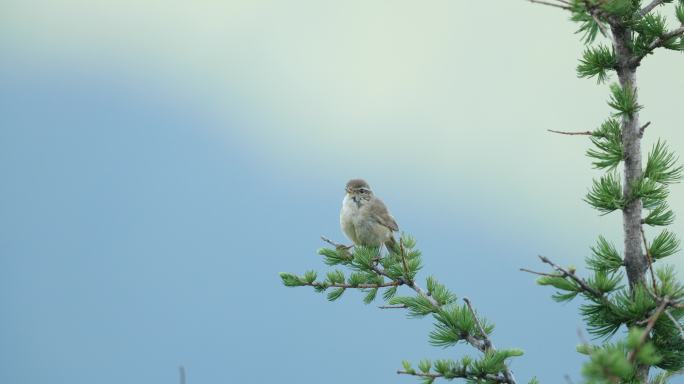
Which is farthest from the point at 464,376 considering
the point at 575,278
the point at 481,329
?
the point at 575,278

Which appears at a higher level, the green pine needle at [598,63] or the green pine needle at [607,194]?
the green pine needle at [598,63]

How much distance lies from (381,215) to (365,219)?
184 mm

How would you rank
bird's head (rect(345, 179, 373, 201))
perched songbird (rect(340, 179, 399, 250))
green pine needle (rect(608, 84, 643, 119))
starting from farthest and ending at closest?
bird's head (rect(345, 179, 373, 201)) < perched songbird (rect(340, 179, 399, 250)) < green pine needle (rect(608, 84, 643, 119))

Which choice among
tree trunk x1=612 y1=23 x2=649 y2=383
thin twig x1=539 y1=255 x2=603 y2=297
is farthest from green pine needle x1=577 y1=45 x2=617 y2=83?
thin twig x1=539 y1=255 x2=603 y2=297

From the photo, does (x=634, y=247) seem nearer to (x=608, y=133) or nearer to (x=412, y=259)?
(x=608, y=133)

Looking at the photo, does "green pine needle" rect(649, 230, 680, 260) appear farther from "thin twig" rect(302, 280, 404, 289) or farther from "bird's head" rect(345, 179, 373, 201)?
"bird's head" rect(345, 179, 373, 201)

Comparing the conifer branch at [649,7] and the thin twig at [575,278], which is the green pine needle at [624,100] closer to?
the conifer branch at [649,7]

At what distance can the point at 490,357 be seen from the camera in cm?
527

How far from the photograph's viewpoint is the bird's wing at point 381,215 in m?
8.08

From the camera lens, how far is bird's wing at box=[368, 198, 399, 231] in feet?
26.5

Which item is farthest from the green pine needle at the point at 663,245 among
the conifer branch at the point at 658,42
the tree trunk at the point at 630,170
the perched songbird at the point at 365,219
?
the perched songbird at the point at 365,219

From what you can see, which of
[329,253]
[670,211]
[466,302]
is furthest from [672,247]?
[329,253]

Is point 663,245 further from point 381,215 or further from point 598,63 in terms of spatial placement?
point 381,215

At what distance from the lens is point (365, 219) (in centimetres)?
806
